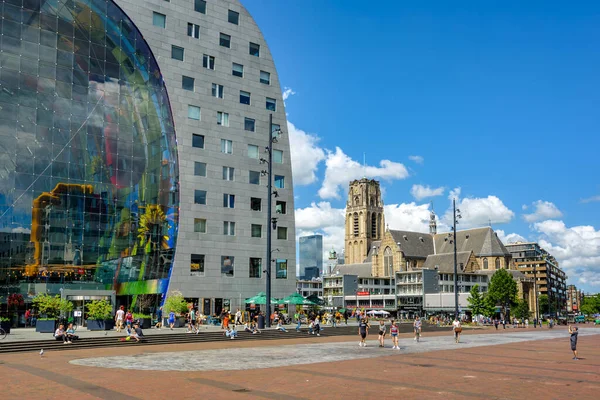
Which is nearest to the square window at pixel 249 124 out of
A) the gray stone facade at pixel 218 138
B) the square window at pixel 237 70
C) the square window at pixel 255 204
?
the gray stone facade at pixel 218 138

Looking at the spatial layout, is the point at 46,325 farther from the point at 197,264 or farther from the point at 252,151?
the point at 252,151

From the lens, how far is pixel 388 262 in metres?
159

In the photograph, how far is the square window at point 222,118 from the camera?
63.0 m

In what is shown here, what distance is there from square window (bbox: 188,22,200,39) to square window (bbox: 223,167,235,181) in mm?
14650

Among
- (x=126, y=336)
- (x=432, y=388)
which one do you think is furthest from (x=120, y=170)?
(x=432, y=388)

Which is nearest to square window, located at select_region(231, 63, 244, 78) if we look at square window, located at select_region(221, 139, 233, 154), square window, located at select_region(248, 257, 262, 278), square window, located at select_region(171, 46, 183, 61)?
square window, located at select_region(171, 46, 183, 61)

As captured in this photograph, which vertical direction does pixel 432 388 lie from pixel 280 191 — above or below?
below

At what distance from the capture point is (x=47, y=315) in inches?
1689

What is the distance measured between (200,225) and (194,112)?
12.0 m

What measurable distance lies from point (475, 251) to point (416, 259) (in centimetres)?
1583

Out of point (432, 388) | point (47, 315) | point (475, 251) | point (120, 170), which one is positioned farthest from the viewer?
point (475, 251)

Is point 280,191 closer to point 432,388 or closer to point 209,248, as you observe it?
point 209,248

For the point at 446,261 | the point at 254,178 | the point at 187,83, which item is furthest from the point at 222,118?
the point at 446,261

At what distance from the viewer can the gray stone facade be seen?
195 ft
